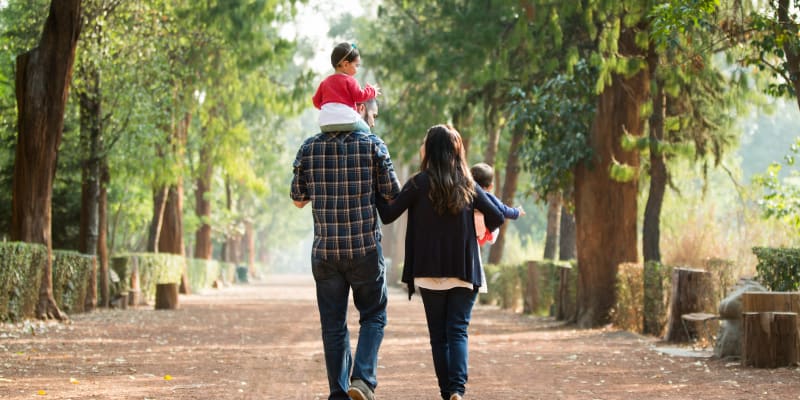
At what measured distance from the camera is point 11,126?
22531 millimetres

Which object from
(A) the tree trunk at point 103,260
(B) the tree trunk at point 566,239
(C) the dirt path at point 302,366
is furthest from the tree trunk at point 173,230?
(C) the dirt path at point 302,366

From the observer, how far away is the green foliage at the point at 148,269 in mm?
25406

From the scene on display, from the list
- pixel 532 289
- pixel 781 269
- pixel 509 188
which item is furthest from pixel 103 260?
pixel 781 269

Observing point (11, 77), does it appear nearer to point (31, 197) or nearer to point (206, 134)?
point (31, 197)

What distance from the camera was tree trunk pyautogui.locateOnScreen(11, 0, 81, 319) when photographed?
16.9 metres

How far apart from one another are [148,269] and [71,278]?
8002 millimetres

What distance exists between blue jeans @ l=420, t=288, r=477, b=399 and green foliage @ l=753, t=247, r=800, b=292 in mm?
6762

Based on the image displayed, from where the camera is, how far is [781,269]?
41.3 ft

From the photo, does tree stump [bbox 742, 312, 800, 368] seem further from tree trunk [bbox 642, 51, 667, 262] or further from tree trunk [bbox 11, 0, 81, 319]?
tree trunk [bbox 11, 0, 81, 319]

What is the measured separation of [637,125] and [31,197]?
9857mm

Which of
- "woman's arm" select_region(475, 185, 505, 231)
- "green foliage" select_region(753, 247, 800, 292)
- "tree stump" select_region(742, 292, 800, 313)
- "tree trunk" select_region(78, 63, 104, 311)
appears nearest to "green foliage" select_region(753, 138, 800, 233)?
"green foliage" select_region(753, 247, 800, 292)

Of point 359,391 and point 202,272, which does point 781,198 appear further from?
point 202,272

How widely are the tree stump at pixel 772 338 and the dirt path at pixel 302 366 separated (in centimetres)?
25

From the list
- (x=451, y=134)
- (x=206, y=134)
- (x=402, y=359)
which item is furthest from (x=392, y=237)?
(x=451, y=134)
